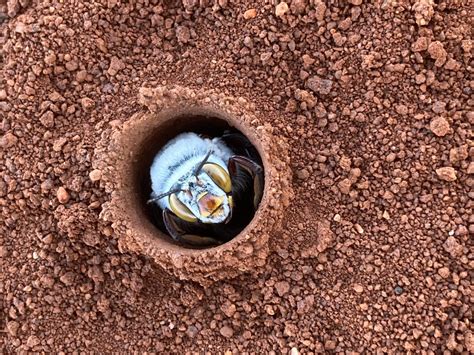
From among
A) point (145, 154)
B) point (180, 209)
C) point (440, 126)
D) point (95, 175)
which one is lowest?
point (180, 209)

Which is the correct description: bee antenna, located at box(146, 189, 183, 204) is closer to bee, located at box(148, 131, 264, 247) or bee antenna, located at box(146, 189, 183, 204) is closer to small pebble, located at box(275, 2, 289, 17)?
bee, located at box(148, 131, 264, 247)

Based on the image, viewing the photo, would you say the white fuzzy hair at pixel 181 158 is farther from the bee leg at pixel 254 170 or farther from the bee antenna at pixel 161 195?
the bee leg at pixel 254 170

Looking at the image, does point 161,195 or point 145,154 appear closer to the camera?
point 161,195

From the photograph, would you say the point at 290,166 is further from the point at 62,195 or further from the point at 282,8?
the point at 62,195

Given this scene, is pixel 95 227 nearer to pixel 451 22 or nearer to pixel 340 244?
pixel 340 244

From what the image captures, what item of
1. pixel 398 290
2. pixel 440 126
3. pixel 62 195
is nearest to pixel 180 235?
pixel 62 195

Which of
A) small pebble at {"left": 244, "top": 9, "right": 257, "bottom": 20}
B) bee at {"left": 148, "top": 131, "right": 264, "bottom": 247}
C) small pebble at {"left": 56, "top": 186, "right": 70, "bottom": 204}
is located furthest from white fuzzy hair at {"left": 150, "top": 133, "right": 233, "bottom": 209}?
small pebble at {"left": 244, "top": 9, "right": 257, "bottom": 20}
